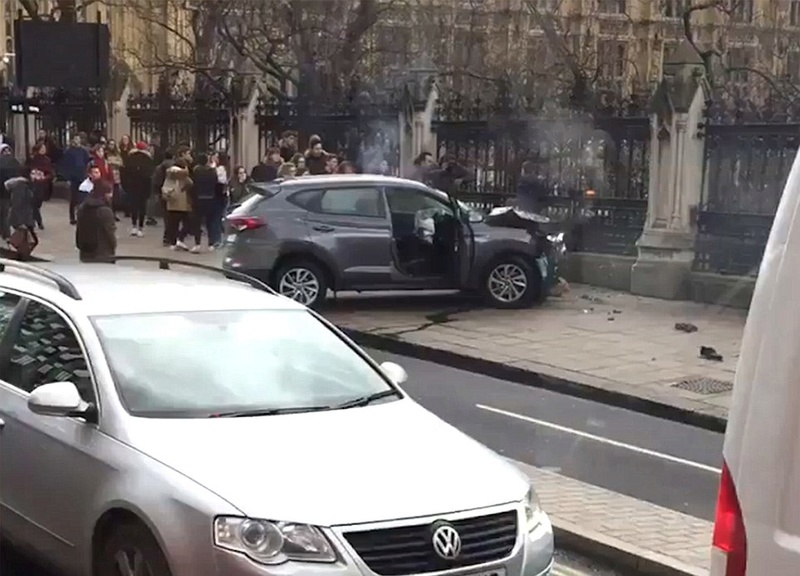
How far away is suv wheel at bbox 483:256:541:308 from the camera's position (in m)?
15.9

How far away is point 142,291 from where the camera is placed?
614 cm

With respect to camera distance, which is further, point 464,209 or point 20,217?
→ point 20,217

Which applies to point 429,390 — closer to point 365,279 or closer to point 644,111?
point 365,279

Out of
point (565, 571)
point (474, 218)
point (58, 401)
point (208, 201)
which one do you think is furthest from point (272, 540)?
point (208, 201)

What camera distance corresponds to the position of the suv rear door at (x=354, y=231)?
15.4 m

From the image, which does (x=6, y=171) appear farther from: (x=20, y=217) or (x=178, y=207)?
(x=20, y=217)

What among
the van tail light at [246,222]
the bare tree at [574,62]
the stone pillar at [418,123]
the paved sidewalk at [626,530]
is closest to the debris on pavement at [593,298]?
the bare tree at [574,62]

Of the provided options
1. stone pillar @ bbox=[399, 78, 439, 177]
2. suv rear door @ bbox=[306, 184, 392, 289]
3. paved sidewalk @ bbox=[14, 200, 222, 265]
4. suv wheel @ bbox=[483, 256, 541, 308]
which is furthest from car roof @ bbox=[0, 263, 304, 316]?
stone pillar @ bbox=[399, 78, 439, 177]

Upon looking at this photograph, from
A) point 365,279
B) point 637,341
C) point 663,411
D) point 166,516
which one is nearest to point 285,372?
point 166,516

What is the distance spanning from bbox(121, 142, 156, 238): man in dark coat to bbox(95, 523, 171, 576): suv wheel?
66.6 ft

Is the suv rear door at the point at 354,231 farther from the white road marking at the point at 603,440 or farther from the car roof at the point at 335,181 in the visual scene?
the white road marking at the point at 603,440

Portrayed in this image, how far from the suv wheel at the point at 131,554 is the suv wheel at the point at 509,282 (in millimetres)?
11098

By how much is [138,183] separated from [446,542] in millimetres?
21449

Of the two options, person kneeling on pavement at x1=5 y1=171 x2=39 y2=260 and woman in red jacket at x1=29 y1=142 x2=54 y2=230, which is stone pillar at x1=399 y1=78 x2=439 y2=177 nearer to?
person kneeling on pavement at x1=5 y1=171 x2=39 y2=260
